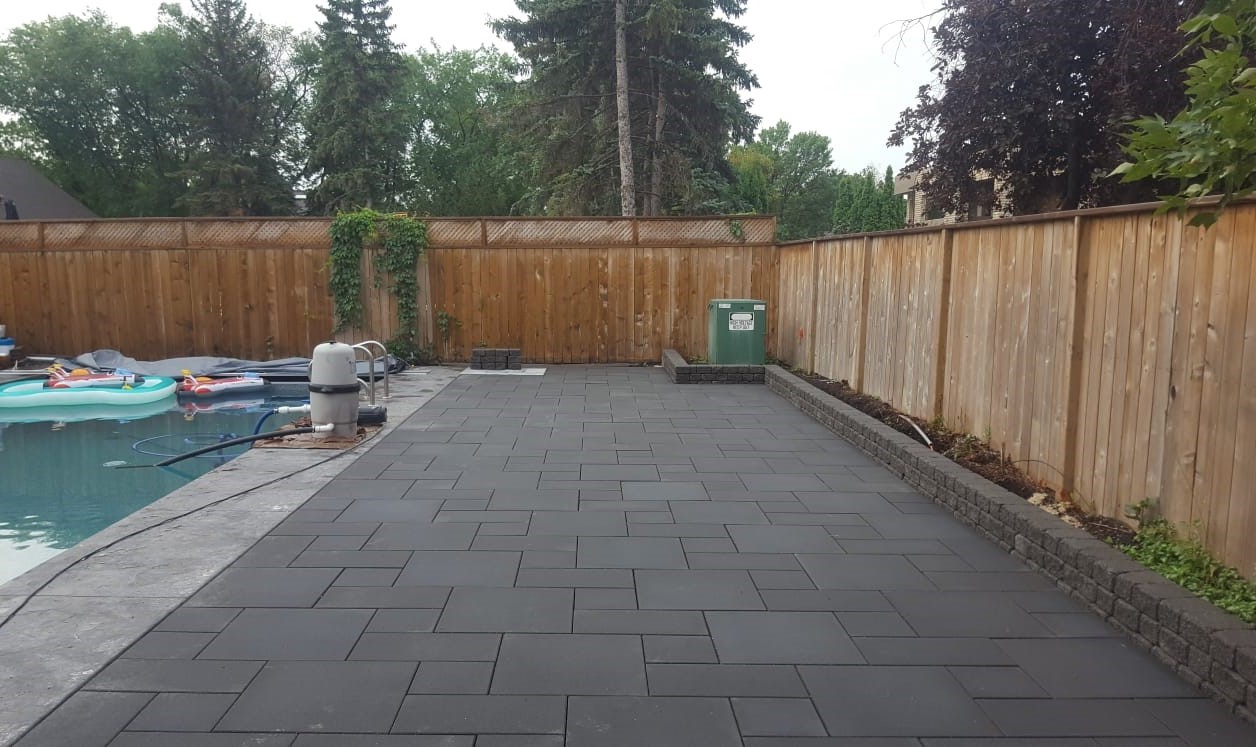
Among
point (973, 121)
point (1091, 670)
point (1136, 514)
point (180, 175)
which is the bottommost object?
point (1091, 670)

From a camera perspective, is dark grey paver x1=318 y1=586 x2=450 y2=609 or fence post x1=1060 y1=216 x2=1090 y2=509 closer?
dark grey paver x1=318 y1=586 x2=450 y2=609

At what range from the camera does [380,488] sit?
527 cm

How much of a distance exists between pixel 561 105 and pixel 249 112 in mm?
15389

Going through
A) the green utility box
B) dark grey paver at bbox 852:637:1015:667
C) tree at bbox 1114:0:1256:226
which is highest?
tree at bbox 1114:0:1256:226

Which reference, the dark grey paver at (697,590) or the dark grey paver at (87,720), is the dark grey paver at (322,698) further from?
the dark grey paver at (697,590)

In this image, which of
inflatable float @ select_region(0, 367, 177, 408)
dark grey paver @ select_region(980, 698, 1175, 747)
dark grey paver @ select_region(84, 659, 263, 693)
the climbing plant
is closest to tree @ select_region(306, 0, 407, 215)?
the climbing plant

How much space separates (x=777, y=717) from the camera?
2531 millimetres

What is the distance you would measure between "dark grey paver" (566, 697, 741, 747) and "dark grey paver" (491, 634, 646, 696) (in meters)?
0.09

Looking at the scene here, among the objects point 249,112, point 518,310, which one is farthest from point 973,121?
point 249,112

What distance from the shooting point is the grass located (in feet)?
9.44

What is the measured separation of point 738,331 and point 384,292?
218 inches

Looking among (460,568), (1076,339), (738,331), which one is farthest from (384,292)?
(1076,339)

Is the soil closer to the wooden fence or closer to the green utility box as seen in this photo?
the wooden fence

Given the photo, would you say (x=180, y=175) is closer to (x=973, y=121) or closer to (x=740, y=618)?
(x=973, y=121)
